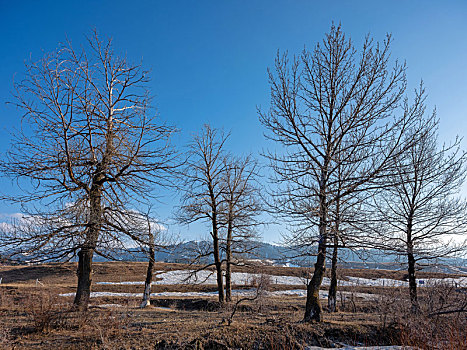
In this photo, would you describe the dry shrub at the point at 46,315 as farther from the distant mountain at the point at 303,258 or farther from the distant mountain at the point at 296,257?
the distant mountain at the point at 303,258

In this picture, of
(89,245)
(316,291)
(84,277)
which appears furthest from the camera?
(84,277)

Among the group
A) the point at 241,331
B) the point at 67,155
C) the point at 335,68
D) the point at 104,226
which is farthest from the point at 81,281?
the point at 335,68

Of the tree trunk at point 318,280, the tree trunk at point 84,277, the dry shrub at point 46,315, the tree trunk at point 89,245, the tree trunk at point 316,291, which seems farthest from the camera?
the tree trunk at point 84,277

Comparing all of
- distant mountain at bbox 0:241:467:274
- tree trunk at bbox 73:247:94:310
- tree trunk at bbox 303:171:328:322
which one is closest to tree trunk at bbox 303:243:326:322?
tree trunk at bbox 303:171:328:322

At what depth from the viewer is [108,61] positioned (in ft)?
29.7

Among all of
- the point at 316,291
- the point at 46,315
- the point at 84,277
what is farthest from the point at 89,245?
the point at 316,291

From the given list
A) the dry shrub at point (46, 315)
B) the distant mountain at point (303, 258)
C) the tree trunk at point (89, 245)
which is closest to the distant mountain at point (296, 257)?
the distant mountain at point (303, 258)

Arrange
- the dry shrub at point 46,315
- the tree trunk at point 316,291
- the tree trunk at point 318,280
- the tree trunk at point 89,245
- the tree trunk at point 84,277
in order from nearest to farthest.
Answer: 1. the dry shrub at point 46,315
2. the tree trunk at point 89,245
3. the tree trunk at point 318,280
4. the tree trunk at point 316,291
5. the tree trunk at point 84,277

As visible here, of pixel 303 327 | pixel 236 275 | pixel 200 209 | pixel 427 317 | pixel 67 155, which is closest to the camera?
pixel 67 155

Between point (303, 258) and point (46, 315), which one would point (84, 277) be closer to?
point (46, 315)

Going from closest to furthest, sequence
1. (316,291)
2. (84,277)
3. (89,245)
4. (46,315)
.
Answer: (46,315) → (89,245) → (316,291) → (84,277)

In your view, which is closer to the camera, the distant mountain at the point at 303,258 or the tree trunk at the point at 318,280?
the tree trunk at the point at 318,280

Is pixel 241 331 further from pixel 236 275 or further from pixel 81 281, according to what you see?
pixel 236 275

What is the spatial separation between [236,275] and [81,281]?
3027 cm
